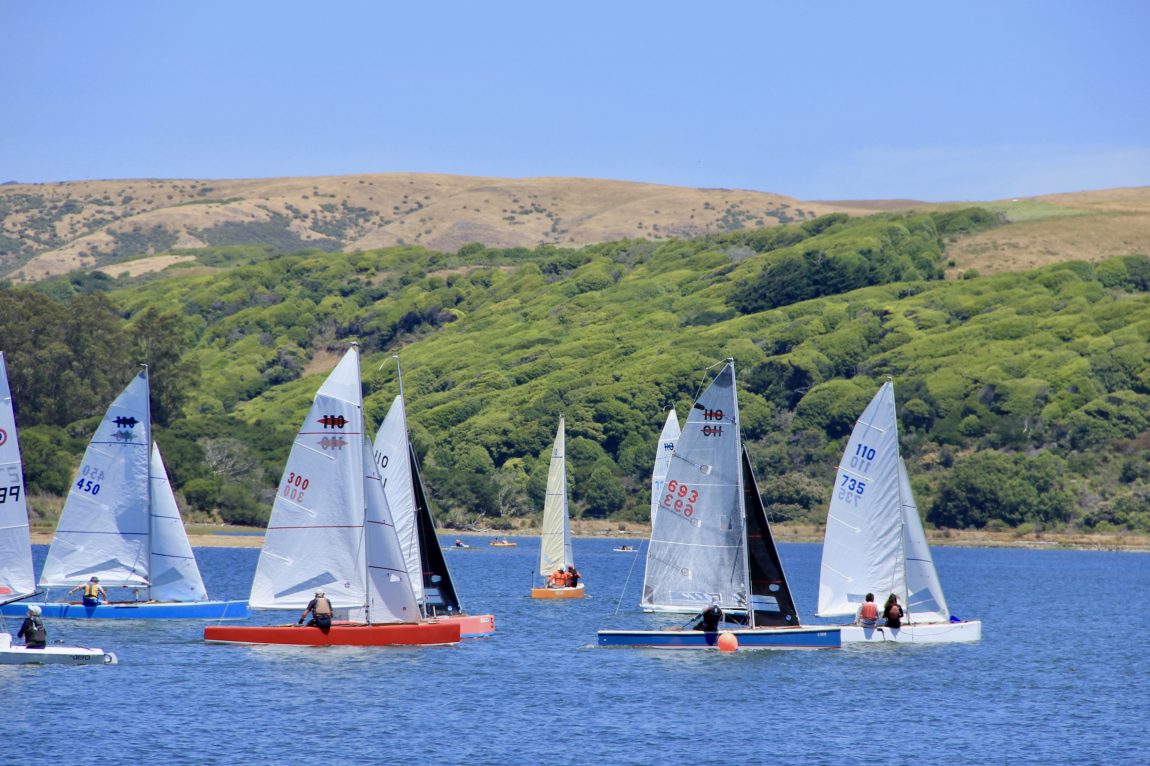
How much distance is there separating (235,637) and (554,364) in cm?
13040

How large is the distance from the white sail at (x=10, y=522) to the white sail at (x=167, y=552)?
1003 centimetres

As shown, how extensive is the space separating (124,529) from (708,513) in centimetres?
1768

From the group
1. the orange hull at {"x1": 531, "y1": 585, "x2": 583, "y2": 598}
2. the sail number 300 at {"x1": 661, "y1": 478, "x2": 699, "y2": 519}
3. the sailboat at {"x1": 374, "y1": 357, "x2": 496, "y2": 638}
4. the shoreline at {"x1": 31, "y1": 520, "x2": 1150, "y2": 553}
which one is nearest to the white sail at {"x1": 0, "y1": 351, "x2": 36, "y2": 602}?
the sailboat at {"x1": 374, "y1": 357, "x2": 496, "y2": 638}

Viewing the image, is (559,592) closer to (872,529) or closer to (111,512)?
(872,529)

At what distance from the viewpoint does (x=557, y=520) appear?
65.1 metres

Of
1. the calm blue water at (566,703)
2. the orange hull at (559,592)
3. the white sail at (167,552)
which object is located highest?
the white sail at (167,552)

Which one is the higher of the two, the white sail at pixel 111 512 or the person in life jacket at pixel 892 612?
the white sail at pixel 111 512

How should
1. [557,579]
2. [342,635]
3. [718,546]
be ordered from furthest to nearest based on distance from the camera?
1. [557,579]
2. [718,546]
3. [342,635]

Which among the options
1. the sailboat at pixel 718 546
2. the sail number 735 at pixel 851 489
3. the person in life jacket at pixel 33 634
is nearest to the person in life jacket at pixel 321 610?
the person in life jacket at pixel 33 634

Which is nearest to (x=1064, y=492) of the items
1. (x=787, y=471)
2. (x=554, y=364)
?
(x=787, y=471)

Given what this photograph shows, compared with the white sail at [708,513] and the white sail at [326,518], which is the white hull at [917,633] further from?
the white sail at [326,518]

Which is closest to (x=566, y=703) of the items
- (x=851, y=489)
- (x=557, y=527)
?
(x=851, y=489)

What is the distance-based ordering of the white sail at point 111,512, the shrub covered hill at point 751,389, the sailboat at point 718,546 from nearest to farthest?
the sailboat at point 718,546
the white sail at point 111,512
the shrub covered hill at point 751,389

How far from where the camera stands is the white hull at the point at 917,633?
150ft
